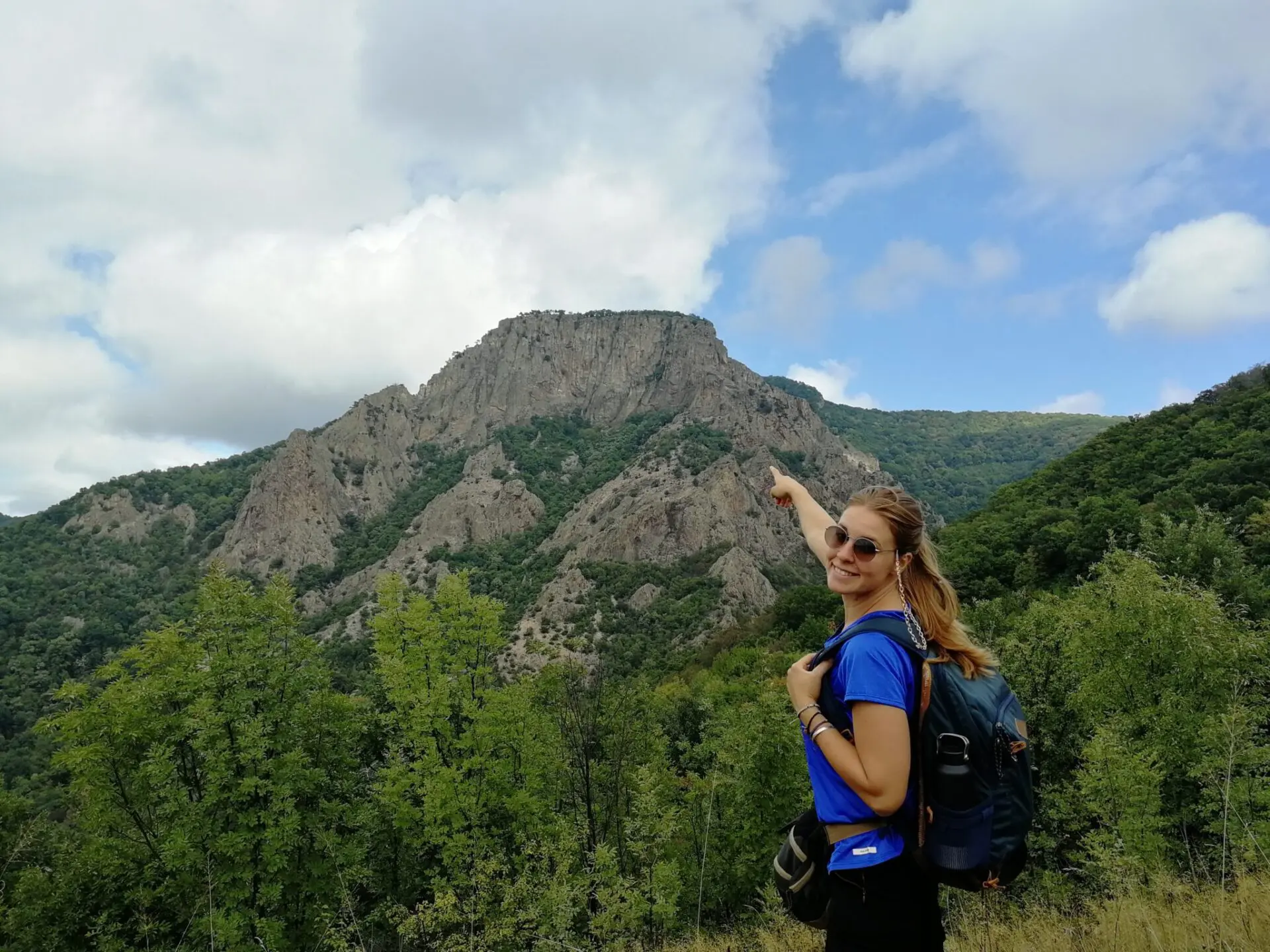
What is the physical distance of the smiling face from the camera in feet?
8.48

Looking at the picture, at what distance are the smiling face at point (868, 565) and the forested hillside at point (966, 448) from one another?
14457 centimetres

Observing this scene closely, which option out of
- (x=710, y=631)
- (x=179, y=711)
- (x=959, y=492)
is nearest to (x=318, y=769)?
(x=179, y=711)

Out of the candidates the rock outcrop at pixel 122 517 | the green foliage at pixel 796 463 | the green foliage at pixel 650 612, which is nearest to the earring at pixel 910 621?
the green foliage at pixel 650 612

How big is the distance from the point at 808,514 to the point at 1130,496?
57450mm

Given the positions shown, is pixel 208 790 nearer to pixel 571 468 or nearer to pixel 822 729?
pixel 822 729

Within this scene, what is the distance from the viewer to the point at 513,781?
14672 millimetres

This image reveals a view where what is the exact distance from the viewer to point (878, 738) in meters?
2.08

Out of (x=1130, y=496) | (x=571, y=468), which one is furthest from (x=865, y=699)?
(x=571, y=468)

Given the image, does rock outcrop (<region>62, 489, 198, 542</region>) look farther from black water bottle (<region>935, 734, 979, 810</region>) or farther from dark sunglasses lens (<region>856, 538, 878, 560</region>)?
black water bottle (<region>935, 734, 979, 810</region>)

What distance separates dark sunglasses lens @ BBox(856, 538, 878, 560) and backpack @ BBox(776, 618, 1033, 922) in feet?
1.58

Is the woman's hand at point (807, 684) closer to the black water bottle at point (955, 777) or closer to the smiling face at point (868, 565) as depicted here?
the smiling face at point (868, 565)

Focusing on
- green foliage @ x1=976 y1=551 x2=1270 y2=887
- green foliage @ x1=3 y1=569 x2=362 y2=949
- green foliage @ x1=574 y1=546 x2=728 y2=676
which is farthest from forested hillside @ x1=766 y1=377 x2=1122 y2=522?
green foliage @ x1=3 y1=569 x2=362 y2=949

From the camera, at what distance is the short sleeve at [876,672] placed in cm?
210

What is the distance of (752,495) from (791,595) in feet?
134
